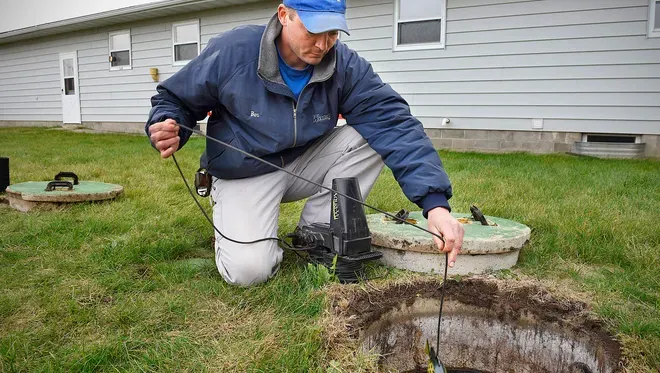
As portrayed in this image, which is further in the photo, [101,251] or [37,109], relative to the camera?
[37,109]

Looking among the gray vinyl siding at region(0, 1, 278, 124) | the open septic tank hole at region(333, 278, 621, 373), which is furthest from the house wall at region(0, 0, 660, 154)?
the open septic tank hole at region(333, 278, 621, 373)

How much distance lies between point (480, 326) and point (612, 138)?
18.7 ft

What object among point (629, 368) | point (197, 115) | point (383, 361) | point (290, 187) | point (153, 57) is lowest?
point (383, 361)

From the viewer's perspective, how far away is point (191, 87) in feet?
7.13

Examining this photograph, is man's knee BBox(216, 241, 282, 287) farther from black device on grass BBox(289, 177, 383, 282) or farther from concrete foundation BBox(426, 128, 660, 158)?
concrete foundation BBox(426, 128, 660, 158)

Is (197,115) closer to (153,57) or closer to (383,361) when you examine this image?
(383,361)

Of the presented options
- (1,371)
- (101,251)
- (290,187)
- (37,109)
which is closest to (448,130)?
(290,187)

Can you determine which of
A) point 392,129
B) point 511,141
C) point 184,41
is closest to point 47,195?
point 392,129

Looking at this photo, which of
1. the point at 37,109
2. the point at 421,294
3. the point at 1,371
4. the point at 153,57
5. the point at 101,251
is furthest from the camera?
the point at 37,109

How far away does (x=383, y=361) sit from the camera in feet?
6.50

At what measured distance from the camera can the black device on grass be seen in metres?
2.12

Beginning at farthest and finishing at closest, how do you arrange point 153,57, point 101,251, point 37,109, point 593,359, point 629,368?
point 37,109
point 153,57
point 101,251
point 593,359
point 629,368

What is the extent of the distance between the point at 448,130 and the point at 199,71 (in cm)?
599

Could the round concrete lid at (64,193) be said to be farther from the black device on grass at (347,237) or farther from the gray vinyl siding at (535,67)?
the gray vinyl siding at (535,67)
